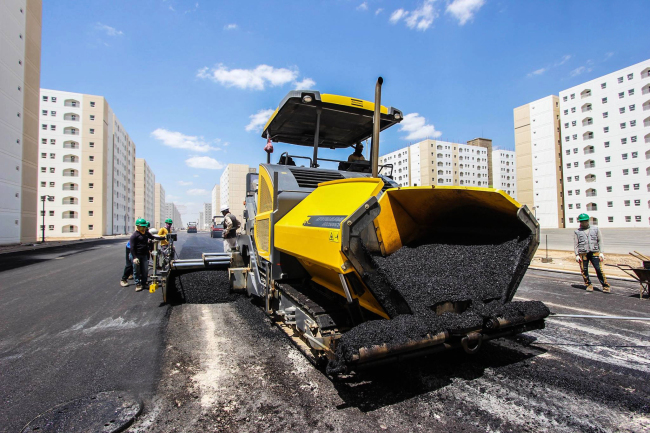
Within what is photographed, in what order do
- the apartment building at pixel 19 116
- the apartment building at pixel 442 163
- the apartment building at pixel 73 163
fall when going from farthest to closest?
the apartment building at pixel 442 163
the apartment building at pixel 73 163
the apartment building at pixel 19 116

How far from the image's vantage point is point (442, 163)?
8344cm

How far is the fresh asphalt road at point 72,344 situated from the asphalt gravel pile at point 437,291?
6.46 feet

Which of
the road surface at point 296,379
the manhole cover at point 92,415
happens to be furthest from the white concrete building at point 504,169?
the manhole cover at point 92,415

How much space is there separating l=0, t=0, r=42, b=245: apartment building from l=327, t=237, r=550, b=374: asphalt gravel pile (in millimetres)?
32662

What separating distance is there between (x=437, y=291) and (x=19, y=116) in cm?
3557

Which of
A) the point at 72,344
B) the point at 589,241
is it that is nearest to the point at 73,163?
the point at 72,344

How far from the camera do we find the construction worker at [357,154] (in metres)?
5.21

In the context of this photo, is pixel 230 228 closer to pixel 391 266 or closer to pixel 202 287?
pixel 202 287

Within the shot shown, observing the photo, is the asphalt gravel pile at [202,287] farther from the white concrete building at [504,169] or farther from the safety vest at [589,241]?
the white concrete building at [504,169]

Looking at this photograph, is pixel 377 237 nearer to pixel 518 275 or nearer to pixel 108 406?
pixel 518 275

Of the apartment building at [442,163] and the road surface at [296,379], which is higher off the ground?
the apartment building at [442,163]

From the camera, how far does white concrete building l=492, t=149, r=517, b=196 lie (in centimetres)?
9031

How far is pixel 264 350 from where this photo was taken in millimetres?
3449

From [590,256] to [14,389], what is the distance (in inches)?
351
